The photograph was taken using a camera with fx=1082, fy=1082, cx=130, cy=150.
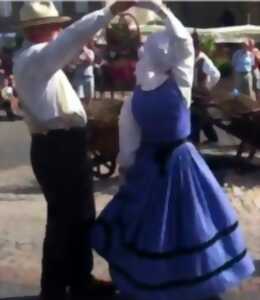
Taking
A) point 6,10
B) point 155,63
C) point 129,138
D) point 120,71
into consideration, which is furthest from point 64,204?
point 6,10

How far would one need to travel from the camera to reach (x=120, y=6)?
572cm

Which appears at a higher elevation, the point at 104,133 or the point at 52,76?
the point at 52,76

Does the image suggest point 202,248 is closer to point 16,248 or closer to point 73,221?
point 73,221

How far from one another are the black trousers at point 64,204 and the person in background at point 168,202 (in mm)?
245

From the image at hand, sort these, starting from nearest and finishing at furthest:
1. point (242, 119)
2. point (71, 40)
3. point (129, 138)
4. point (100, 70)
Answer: point (71, 40) < point (129, 138) < point (242, 119) < point (100, 70)

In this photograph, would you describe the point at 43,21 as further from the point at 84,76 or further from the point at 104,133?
the point at 84,76

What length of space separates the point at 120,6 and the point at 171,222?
3.89ft

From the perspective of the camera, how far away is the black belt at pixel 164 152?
5875mm

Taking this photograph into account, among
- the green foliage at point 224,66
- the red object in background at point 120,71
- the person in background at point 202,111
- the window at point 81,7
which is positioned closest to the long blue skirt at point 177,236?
the person in background at point 202,111

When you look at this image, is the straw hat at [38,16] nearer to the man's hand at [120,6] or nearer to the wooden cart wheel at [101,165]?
the man's hand at [120,6]

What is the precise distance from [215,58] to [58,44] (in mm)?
29485

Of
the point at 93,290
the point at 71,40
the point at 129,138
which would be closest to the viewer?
the point at 71,40

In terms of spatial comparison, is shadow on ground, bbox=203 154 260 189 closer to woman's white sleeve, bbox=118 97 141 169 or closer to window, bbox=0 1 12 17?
woman's white sleeve, bbox=118 97 141 169

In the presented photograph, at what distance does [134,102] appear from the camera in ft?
19.6
